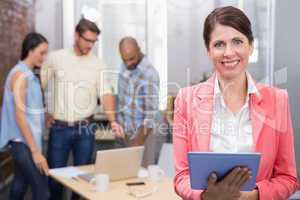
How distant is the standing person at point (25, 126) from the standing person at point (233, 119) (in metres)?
1.63

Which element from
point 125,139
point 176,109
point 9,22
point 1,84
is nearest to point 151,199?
point 176,109

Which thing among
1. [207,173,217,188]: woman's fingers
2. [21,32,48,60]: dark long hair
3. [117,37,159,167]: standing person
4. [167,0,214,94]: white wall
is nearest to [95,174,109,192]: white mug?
[207,173,217,188]: woman's fingers

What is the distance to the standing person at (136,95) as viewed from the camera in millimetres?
3721

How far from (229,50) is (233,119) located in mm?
256

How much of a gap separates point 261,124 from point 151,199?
2.84ft

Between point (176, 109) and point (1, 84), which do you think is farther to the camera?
point (1, 84)

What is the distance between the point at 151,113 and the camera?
12.5 ft

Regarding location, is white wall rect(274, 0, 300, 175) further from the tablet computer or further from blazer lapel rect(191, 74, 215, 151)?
the tablet computer

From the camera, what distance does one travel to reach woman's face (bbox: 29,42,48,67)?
289cm

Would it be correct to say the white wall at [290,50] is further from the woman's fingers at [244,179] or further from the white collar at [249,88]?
the woman's fingers at [244,179]

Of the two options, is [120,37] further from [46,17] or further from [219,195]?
[219,195]

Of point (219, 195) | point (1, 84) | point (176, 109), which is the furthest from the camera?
point (1, 84)

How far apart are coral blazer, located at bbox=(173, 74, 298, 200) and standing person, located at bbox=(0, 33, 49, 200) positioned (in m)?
1.60

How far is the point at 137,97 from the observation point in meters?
3.73
